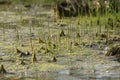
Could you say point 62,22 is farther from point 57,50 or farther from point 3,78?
point 3,78

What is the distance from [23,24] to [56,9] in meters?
1.60

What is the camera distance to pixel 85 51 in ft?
25.3

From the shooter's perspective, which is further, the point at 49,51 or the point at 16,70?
the point at 49,51

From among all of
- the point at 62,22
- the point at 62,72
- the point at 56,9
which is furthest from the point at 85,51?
the point at 56,9

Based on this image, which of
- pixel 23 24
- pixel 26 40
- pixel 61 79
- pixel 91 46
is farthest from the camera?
pixel 23 24

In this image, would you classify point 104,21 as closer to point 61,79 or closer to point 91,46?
point 91,46

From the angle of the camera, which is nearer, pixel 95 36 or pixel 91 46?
pixel 91 46

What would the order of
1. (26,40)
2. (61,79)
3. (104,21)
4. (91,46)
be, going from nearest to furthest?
(61,79) → (91,46) → (26,40) → (104,21)

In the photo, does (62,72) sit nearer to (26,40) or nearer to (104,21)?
(26,40)

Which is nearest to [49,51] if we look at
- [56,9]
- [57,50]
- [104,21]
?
[57,50]

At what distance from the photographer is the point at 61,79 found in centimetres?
583

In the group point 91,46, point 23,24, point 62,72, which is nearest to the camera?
point 62,72

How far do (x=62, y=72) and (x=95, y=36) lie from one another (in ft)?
10.1

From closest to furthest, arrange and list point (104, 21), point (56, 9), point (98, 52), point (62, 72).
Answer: point (62, 72), point (98, 52), point (104, 21), point (56, 9)
